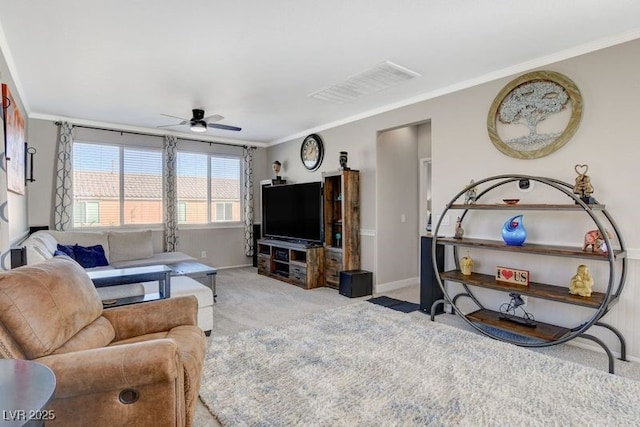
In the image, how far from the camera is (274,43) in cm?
287

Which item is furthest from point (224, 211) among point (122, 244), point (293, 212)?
point (122, 244)

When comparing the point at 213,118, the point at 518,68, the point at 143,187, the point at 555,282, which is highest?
the point at 518,68

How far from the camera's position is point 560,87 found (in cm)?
310

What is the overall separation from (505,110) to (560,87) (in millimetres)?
484

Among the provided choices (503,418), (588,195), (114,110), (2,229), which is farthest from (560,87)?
(114,110)

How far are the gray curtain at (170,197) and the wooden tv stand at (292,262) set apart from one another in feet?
5.01

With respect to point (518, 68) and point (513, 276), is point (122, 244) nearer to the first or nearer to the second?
point (513, 276)

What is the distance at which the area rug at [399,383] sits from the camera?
201 cm

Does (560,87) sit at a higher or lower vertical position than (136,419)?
higher

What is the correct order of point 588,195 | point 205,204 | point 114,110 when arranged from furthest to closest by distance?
1. point 205,204
2. point 114,110
3. point 588,195

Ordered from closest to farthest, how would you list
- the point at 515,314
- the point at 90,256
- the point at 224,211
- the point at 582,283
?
the point at 582,283
the point at 515,314
the point at 90,256
the point at 224,211

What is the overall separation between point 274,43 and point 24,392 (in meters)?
2.73

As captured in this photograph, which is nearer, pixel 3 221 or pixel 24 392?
pixel 24 392

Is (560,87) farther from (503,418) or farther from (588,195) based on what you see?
(503,418)
